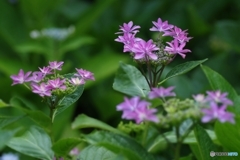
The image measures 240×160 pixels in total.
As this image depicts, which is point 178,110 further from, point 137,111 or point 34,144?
point 34,144

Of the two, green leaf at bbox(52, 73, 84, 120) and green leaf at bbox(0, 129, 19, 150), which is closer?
green leaf at bbox(0, 129, 19, 150)

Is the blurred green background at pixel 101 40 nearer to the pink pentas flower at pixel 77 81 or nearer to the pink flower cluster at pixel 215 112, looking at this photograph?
the pink pentas flower at pixel 77 81

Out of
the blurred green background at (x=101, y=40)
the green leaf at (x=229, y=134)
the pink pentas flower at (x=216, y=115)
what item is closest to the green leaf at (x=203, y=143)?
the green leaf at (x=229, y=134)

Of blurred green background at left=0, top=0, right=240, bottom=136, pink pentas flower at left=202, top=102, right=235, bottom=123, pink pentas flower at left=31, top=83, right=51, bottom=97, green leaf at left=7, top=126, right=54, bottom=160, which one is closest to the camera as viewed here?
pink pentas flower at left=202, top=102, right=235, bottom=123

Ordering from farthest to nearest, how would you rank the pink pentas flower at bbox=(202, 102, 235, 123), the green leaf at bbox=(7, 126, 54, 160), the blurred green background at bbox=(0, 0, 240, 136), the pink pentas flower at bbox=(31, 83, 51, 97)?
the blurred green background at bbox=(0, 0, 240, 136) < the green leaf at bbox=(7, 126, 54, 160) < the pink pentas flower at bbox=(31, 83, 51, 97) < the pink pentas flower at bbox=(202, 102, 235, 123)

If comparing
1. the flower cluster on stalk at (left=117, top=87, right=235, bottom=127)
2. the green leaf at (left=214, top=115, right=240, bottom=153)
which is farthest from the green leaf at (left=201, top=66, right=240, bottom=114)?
the flower cluster on stalk at (left=117, top=87, right=235, bottom=127)

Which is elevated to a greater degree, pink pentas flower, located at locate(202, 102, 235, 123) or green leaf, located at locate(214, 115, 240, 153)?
green leaf, located at locate(214, 115, 240, 153)

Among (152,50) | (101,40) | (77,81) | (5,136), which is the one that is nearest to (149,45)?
(152,50)

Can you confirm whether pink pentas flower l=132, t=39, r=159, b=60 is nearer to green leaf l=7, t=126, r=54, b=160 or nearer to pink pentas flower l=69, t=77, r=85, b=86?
pink pentas flower l=69, t=77, r=85, b=86
